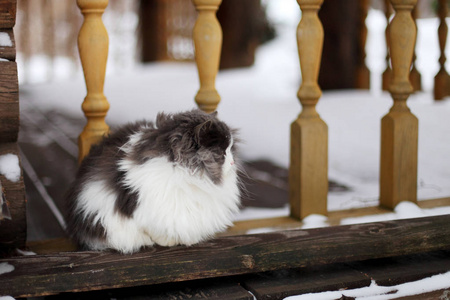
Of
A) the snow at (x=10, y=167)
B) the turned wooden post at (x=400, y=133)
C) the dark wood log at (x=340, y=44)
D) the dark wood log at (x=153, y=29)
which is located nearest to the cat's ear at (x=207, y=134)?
the snow at (x=10, y=167)

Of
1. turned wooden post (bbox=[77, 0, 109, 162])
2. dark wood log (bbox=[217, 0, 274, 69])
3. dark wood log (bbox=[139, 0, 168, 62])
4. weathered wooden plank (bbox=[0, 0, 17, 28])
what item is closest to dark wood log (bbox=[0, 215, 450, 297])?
turned wooden post (bbox=[77, 0, 109, 162])

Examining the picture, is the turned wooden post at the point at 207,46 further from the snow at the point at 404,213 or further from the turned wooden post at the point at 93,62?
the snow at the point at 404,213

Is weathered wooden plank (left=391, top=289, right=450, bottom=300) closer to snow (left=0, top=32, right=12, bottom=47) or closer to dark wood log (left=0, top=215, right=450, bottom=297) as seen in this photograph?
dark wood log (left=0, top=215, right=450, bottom=297)

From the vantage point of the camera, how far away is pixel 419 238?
1.56 meters

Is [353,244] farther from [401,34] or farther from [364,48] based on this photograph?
[364,48]

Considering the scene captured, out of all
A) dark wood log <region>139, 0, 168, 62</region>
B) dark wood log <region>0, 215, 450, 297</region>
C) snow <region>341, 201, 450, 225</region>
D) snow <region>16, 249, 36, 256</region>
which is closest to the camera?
dark wood log <region>0, 215, 450, 297</region>

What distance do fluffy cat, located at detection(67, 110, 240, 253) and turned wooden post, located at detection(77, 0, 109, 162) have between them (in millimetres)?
255

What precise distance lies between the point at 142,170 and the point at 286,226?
0.65 meters

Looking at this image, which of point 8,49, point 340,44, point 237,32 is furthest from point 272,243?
point 237,32

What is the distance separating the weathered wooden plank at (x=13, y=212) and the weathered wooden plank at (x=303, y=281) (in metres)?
0.66

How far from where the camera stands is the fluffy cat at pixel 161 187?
1.32 m

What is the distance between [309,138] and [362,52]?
9.17 feet

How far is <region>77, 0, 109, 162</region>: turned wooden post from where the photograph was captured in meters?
1.58

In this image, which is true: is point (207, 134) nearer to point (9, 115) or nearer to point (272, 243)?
point (272, 243)
